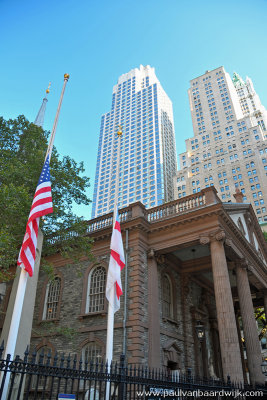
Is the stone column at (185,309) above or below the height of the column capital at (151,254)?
below

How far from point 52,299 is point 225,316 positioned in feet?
35.6

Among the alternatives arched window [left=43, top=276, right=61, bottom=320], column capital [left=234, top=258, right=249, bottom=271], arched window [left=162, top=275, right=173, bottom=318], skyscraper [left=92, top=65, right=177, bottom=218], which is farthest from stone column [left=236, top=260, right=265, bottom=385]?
skyscraper [left=92, top=65, right=177, bottom=218]

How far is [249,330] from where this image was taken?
17.8 m

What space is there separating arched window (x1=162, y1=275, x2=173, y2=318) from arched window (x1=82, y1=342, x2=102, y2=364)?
4.09 m

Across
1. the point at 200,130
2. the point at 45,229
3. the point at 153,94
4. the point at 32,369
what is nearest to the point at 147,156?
the point at 200,130

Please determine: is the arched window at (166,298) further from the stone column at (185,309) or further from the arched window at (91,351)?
the arched window at (91,351)

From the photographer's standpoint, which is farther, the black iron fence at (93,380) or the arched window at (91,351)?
the arched window at (91,351)

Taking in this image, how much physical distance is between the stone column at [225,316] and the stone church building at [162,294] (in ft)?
0.13

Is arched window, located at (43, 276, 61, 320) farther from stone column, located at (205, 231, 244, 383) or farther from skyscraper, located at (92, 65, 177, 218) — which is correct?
skyscraper, located at (92, 65, 177, 218)

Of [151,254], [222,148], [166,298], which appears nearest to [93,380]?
[151,254]

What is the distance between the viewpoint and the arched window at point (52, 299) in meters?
19.6

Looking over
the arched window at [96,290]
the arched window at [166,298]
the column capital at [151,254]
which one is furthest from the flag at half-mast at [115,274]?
the arched window at [166,298]

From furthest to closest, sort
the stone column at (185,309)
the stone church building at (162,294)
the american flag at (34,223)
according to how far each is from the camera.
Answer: the stone column at (185,309)
the stone church building at (162,294)
the american flag at (34,223)

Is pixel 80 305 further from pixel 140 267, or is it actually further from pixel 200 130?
pixel 200 130
